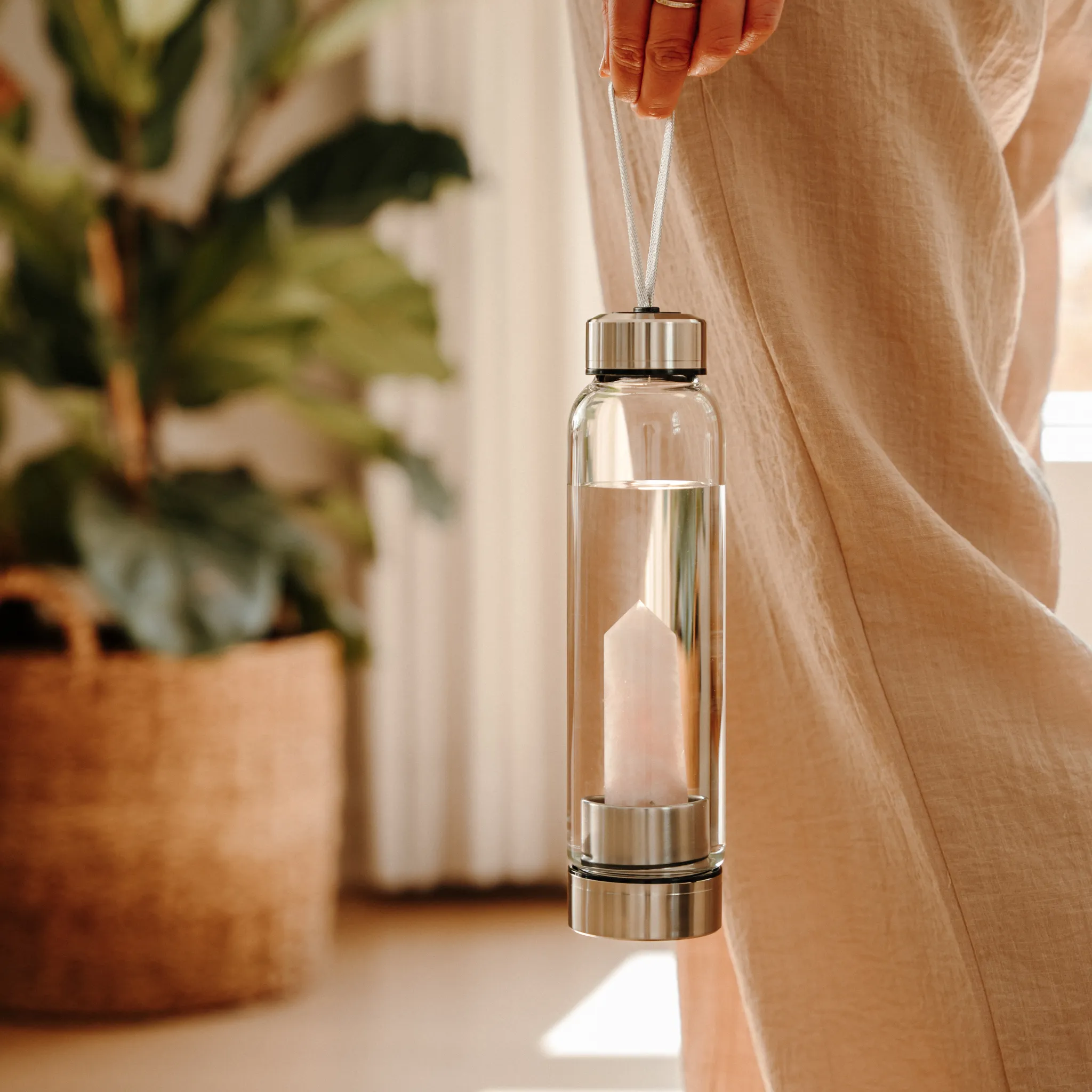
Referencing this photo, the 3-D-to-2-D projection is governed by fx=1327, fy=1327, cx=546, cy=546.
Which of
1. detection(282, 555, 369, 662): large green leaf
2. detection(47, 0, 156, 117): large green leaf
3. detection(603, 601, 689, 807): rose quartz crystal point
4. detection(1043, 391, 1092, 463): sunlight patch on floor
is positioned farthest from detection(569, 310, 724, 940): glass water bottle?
detection(1043, 391, 1092, 463): sunlight patch on floor

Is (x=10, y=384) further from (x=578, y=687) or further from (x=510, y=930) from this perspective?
(x=578, y=687)

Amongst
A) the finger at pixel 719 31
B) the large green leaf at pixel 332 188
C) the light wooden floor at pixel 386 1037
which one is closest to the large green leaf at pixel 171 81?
the large green leaf at pixel 332 188

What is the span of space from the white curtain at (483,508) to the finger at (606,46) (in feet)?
5.33

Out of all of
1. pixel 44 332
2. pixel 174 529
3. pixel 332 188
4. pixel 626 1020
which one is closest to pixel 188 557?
pixel 174 529

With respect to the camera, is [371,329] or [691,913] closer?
[691,913]

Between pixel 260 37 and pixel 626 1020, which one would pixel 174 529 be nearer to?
pixel 260 37

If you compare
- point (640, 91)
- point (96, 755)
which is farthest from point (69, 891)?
point (640, 91)

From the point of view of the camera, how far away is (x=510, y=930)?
207cm

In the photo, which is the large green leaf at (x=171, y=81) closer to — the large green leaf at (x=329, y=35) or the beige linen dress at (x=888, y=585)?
the large green leaf at (x=329, y=35)

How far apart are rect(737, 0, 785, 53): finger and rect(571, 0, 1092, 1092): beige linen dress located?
2.0 inches

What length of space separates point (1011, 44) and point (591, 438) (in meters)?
0.24

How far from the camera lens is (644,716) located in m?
0.45

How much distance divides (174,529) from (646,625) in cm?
135

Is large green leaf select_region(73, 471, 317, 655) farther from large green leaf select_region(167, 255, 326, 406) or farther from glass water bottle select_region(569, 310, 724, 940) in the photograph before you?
glass water bottle select_region(569, 310, 724, 940)
